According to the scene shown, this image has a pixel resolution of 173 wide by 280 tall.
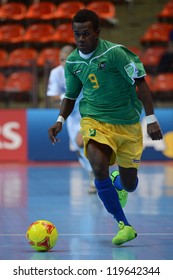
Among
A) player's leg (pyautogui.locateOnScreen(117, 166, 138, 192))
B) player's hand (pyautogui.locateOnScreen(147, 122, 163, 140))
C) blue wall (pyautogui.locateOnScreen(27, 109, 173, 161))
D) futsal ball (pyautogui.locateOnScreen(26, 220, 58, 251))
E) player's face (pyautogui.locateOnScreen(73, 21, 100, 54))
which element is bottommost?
blue wall (pyautogui.locateOnScreen(27, 109, 173, 161))

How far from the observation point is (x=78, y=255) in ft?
23.3

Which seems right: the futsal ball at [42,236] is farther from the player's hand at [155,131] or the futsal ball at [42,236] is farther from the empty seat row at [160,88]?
the empty seat row at [160,88]

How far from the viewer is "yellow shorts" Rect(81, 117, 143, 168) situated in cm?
768

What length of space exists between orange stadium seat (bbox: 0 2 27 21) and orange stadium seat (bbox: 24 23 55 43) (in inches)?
28.0

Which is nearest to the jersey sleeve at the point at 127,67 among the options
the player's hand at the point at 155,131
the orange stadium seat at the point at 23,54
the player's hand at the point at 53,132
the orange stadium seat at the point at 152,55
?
the player's hand at the point at 155,131

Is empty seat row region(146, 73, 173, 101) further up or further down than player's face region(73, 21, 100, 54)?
further down

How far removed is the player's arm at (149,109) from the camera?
7320 mm

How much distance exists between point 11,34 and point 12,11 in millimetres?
884

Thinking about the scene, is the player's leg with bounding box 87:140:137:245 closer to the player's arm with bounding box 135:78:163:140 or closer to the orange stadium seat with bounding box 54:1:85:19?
the player's arm with bounding box 135:78:163:140

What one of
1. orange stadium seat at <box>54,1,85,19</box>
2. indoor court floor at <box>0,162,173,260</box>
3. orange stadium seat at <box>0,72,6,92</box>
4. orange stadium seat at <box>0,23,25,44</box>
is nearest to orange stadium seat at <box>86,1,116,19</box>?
orange stadium seat at <box>54,1,85,19</box>

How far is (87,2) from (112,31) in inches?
56.9

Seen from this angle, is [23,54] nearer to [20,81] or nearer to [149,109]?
[20,81]

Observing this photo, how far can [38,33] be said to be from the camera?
20.9 m
